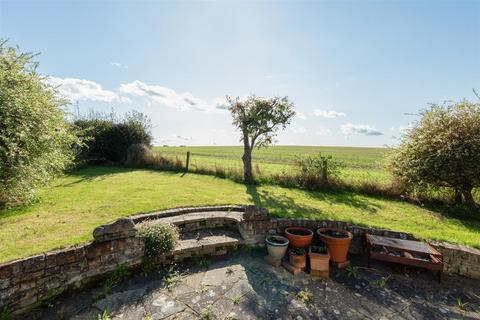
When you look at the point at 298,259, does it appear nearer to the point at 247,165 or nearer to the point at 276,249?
the point at 276,249

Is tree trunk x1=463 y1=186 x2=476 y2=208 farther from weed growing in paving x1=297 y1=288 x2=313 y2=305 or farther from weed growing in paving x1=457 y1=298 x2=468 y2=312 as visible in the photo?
weed growing in paving x1=297 y1=288 x2=313 y2=305

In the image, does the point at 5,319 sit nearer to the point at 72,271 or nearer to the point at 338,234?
the point at 72,271

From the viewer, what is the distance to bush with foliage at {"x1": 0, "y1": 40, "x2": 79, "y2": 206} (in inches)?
213

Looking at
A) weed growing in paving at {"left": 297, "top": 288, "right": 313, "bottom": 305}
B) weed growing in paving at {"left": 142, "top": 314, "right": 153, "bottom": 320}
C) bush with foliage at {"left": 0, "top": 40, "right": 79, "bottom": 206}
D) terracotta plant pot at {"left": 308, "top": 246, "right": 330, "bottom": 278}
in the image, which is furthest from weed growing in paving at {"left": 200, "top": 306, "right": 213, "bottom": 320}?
bush with foliage at {"left": 0, "top": 40, "right": 79, "bottom": 206}

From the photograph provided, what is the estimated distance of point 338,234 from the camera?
523 cm

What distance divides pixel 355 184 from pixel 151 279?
361 inches

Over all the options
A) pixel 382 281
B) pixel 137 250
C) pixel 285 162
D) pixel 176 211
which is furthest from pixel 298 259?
Answer: pixel 285 162

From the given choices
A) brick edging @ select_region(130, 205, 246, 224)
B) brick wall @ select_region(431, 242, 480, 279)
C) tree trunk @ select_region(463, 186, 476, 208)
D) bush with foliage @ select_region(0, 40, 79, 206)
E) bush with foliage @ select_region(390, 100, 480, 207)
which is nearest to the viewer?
brick wall @ select_region(431, 242, 480, 279)

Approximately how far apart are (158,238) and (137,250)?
39 cm

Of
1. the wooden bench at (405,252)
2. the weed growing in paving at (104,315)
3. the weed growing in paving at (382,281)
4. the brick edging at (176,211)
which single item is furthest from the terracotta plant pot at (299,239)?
the weed growing in paving at (104,315)

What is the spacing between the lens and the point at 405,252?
4.96 metres

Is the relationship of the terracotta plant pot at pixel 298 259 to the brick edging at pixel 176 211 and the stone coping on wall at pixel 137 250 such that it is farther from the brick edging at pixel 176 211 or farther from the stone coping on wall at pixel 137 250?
the brick edging at pixel 176 211

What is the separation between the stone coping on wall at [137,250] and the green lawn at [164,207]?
790 millimetres

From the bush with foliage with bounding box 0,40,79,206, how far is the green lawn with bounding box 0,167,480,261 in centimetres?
87
